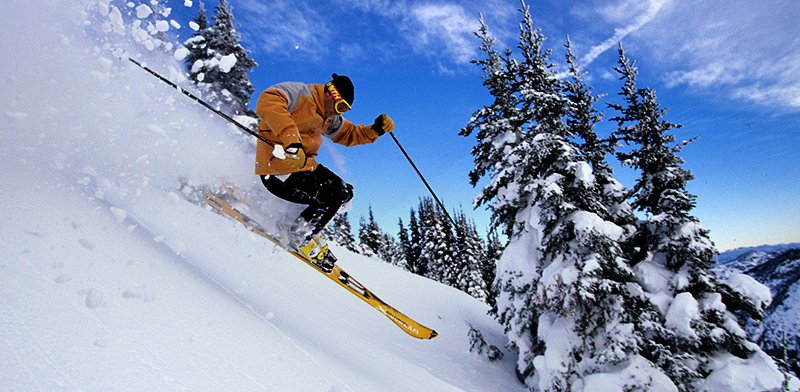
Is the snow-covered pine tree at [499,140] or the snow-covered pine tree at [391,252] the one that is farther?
the snow-covered pine tree at [391,252]

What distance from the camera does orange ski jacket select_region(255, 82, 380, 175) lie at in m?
4.79

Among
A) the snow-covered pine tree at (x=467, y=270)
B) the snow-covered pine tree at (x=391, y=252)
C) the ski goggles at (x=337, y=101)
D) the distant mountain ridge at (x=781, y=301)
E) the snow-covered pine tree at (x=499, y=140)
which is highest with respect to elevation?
the distant mountain ridge at (x=781, y=301)

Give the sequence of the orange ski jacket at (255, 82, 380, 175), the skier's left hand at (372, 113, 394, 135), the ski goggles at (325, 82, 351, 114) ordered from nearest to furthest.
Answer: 1. the orange ski jacket at (255, 82, 380, 175)
2. the ski goggles at (325, 82, 351, 114)
3. the skier's left hand at (372, 113, 394, 135)

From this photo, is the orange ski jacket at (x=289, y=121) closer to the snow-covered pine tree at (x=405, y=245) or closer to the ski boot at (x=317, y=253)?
the ski boot at (x=317, y=253)

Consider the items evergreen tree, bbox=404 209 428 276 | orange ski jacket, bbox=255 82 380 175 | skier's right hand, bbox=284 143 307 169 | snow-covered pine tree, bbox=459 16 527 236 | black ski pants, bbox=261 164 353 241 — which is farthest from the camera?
evergreen tree, bbox=404 209 428 276

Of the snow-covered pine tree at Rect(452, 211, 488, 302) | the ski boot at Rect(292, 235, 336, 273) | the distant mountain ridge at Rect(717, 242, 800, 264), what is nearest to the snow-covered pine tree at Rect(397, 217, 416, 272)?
the snow-covered pine tree at Rect(452, 211, 488, 302)

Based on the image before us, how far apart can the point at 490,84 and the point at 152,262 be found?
1424cm

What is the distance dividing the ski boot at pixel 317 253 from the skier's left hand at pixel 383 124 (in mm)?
2220

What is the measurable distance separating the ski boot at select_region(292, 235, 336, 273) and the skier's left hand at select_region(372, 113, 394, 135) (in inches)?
87.4

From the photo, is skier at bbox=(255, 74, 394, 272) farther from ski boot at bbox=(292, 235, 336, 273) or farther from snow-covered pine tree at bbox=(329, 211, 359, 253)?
snow-covered pine tree at bbox=(329, 211, 359, 253)

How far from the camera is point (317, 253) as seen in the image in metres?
6.61

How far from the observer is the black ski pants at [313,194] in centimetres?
574

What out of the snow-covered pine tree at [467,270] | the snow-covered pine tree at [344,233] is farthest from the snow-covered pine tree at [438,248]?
the snow-covered pine tree at [344,233]

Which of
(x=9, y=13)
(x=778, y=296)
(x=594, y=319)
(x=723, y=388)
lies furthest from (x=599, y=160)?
(x=778, y=296)
